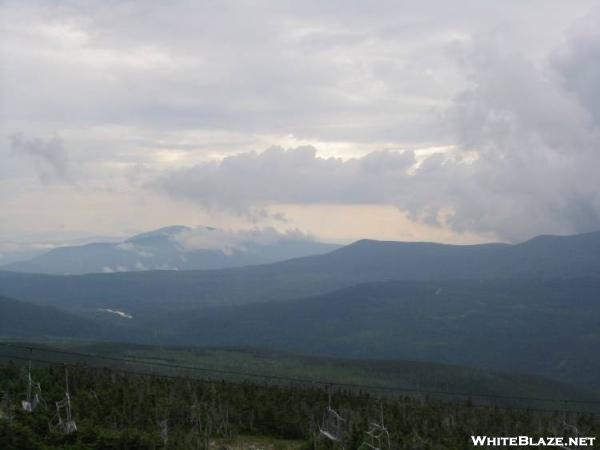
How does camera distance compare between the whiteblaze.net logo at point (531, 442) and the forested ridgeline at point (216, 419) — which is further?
the whiteblaze.net logo at point (531, 442)

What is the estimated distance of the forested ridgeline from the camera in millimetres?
81481

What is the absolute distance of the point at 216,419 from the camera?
103 meters

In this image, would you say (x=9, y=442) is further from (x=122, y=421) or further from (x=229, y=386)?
(x=229, y=386)

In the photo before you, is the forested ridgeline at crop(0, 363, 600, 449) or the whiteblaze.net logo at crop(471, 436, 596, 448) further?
the whiteblaze.net logo at crop(471, 436, 596, 448)

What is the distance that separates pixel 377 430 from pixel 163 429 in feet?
81.3

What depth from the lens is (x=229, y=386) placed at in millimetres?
126312

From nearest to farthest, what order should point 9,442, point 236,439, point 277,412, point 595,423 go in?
point 9,442, point 236,439, point 277,412, point 595,423

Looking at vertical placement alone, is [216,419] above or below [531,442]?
below

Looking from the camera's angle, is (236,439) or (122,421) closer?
(122,421)

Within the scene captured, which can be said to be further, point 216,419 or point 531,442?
point 216,419

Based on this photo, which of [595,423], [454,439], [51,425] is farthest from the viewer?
[595,423]

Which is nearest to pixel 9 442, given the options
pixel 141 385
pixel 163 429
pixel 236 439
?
pixel 163 429

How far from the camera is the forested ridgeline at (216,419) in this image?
81.5 metres

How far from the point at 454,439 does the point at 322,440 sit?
15.5 m
